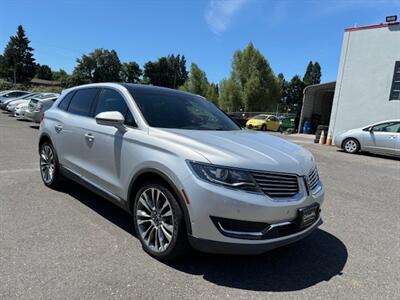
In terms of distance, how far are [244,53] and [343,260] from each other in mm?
45345

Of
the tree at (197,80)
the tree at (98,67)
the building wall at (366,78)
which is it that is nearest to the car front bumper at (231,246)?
the building wall at (366,78)

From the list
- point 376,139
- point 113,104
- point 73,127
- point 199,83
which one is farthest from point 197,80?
point 113,104

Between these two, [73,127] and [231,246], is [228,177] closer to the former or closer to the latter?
[231,246]

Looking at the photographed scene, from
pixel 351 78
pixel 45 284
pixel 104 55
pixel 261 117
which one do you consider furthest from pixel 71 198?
pixel 104 55

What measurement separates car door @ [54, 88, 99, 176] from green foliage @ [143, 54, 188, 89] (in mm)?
95136

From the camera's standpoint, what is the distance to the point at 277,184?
118 inches

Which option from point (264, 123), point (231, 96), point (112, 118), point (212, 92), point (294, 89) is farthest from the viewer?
point (294, 89)

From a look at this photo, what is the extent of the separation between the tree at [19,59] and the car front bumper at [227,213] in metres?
101

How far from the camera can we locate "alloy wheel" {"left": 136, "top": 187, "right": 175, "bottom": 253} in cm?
322

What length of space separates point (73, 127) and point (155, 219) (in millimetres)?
2157

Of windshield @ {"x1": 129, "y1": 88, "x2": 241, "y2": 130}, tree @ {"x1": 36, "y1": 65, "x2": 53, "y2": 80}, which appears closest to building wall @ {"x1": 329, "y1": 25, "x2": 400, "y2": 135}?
windshield @ {"x1": 129, "y1": 88, "x2": 241, "y2": 130}

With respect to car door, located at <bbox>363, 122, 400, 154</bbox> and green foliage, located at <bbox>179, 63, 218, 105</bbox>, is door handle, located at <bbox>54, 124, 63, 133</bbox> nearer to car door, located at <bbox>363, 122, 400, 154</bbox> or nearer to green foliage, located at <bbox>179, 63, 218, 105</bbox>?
car door, located at <bbox>363, 122, 400, 154</bbox>

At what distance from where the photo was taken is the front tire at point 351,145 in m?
13.5

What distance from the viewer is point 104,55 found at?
308 feet
